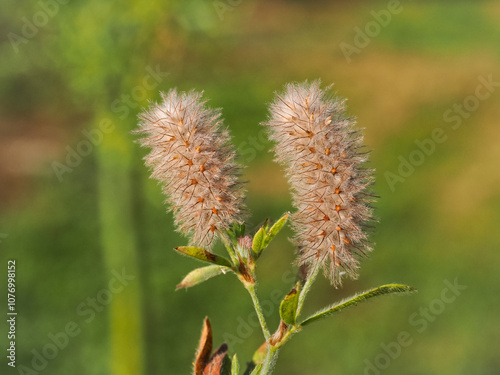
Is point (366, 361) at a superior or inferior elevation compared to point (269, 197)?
inferior

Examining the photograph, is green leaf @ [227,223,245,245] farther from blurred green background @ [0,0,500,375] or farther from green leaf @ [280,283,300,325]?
blurred green background @ [0,0,500,375]

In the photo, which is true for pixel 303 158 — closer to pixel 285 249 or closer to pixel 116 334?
pixel 116 334

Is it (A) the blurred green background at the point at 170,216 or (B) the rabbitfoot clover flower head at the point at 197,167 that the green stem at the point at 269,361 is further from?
(A) the blurred green background at the point at 170,216

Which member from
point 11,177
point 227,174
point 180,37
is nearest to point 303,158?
point 227,174

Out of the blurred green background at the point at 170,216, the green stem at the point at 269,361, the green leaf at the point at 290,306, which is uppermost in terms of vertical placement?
the blurred green background at the point at 170,216

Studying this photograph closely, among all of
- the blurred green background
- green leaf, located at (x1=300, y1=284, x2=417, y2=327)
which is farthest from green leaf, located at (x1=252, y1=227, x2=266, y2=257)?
the blurred green background

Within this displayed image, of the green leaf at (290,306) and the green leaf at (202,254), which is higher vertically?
the green leaf at (202,254)

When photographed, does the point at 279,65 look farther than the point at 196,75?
Yes

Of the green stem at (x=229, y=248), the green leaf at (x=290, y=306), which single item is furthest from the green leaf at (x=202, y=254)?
the green leaf at (x=290, y=306)
